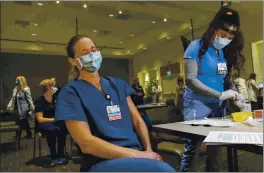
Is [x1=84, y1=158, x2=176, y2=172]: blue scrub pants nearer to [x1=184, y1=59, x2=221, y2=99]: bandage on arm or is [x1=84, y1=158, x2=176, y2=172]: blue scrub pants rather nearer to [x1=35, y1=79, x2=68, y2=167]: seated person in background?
[x1=184, y1=59, x2=221, y2=99]: bandage on arm

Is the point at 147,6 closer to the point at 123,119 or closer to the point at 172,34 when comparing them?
the point at 172,34

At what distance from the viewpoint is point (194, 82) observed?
54.2 inches

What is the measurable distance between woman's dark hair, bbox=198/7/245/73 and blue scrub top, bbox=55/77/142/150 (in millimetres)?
712

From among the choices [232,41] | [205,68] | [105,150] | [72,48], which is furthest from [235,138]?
[232,41]

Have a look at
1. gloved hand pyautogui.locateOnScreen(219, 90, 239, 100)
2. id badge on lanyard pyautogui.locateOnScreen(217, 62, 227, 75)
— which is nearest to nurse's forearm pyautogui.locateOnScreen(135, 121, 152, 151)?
gloved hand pyautogui.locateOnScreen(219, 90, 239, 100)

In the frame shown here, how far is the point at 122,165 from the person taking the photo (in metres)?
0.79

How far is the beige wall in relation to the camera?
3.88m

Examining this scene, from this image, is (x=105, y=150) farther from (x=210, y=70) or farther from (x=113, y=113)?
(x=210, y=70)

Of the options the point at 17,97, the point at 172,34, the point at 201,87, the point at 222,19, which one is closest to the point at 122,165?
the point at 201,87

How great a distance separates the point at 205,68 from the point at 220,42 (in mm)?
205

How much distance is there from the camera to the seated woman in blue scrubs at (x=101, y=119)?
839 millimetres

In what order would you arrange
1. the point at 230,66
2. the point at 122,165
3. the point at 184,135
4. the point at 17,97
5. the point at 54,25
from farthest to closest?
the point at 54,25 < the point at 17,97 < the point at 230,66 < the point at 184,135 < the point at 122,165

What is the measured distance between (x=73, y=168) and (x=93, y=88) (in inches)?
67.4

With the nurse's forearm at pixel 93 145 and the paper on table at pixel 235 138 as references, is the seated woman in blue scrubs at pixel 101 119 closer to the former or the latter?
the nurse's forearm at pixel 93 145
